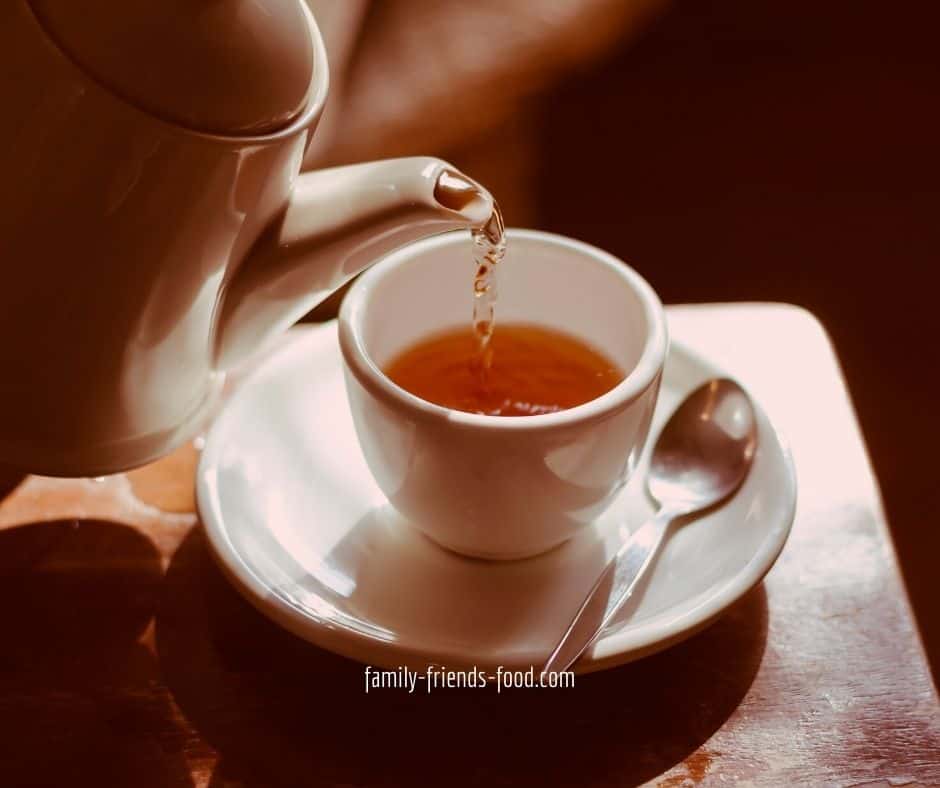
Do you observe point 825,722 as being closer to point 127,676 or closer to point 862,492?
point 862,492

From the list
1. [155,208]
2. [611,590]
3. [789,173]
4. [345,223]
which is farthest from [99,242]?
[789,173]

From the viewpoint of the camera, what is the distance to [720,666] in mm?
652

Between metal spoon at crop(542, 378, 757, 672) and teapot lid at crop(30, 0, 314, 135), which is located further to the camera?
metal spoon at crop(542, 378, 757, 672)

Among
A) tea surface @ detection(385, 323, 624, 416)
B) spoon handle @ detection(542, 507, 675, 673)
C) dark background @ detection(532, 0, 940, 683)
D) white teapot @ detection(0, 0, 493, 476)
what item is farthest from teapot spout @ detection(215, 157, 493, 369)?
dark background @ detection(532, 0, 940, 683)

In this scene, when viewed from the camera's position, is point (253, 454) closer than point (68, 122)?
No

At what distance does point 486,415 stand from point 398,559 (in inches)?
4.4

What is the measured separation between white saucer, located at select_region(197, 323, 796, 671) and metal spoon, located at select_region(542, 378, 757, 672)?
10 millimetres

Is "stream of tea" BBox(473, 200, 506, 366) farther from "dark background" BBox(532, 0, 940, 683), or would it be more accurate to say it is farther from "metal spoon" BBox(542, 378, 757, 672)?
"dark background" BBox(532, 0, 940, 683)

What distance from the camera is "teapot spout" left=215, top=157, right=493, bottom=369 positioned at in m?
0.62

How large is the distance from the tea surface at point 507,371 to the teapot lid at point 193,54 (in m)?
0.24

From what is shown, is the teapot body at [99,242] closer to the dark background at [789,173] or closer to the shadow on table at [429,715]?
the shadow on table at [429,715]

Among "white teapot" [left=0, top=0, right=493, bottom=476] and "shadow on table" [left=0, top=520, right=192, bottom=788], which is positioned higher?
"white teapot" [left=0, top=0, right=493, bottom=476]

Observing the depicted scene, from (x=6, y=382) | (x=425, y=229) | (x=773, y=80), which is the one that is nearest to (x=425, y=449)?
(x=425, y=229)

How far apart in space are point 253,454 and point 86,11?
34 centimetres
